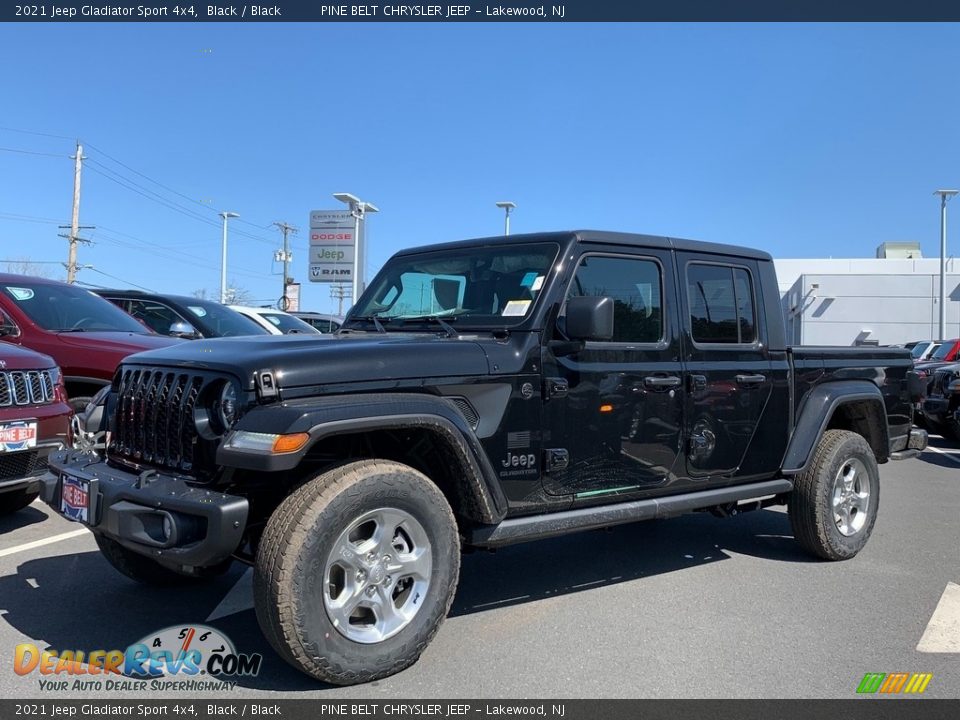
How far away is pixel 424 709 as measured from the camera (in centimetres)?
300

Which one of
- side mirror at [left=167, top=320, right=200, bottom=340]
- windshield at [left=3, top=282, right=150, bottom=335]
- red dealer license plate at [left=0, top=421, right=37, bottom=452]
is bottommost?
red dealer license plate at [left=0, top=421, right=37, bottom=452]

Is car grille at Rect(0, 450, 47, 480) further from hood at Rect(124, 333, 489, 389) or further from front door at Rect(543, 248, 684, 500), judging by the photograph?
front door at Rect(543, 248, 684, 500)

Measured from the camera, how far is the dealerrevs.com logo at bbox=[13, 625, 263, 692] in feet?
10.4

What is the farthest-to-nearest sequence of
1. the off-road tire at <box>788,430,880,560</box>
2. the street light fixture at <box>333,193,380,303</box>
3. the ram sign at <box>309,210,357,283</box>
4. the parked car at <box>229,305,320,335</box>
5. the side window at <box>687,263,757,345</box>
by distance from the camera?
the ram sign at <box>309,210,357,283</box> < the street light fixture at <box>333,193,380,303</box> < the parked car at <box>229,305,320,335</box> < the off-road tire at <box>788,430,880,560</box> < the side window at <box>687,263,757,345</box>

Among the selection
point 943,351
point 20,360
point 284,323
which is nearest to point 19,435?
point 20,360

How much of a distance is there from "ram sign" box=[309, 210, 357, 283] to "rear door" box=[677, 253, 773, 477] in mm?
20912

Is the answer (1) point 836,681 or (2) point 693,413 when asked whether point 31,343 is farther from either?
(1) point 836,681

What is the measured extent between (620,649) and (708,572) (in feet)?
5.14

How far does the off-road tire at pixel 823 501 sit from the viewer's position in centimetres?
502

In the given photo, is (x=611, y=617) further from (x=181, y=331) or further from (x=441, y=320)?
(x=181, y=331)

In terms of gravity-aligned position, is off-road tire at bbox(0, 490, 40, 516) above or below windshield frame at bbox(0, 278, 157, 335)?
below

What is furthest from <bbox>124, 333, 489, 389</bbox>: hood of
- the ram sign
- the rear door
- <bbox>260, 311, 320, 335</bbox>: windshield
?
the ram sign

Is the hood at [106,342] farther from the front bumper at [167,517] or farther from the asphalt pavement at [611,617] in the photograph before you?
the front bumper at [167,517]

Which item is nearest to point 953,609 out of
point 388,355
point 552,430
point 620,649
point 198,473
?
point 620,649
